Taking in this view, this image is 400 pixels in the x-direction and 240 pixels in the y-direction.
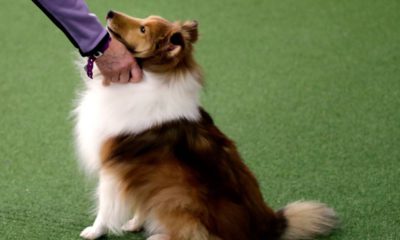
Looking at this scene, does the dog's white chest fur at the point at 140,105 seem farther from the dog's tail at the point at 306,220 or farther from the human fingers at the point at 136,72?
the dog's tail at the point at 306,220

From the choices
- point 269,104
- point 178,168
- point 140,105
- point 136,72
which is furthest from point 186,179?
point 269,104

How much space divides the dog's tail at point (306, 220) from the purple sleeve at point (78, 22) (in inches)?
41.4

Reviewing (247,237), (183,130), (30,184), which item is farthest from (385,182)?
(30,184)

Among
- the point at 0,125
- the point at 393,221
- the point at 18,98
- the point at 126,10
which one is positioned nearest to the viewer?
the point at 393,221

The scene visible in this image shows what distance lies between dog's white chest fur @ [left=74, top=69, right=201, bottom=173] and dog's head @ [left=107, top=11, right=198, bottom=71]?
6 centimetres

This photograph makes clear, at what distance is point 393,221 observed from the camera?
102 inches

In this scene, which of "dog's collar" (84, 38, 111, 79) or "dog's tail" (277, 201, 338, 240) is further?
"dog's tail" (277, 201, 338, 240)

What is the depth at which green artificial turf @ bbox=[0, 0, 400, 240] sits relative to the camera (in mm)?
2709

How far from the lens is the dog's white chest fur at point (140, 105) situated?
7.07 ft

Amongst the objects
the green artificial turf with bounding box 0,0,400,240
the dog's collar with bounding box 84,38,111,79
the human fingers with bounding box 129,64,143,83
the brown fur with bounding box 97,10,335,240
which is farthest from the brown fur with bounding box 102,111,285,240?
the green artificial turf with bounding box 0,0,400,240

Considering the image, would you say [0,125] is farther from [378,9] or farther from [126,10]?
[378,9]

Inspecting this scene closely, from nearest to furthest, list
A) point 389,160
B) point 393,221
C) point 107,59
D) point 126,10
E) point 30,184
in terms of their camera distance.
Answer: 1. point 107,59
2. point 393,221
3. point 30,184
4. point 389,160
5. point 126,10

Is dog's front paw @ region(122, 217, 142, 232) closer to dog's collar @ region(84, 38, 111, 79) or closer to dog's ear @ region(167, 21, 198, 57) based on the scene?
dog's collar @ region(84, 38, 111, 79)

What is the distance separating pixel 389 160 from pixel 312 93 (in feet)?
2.87
